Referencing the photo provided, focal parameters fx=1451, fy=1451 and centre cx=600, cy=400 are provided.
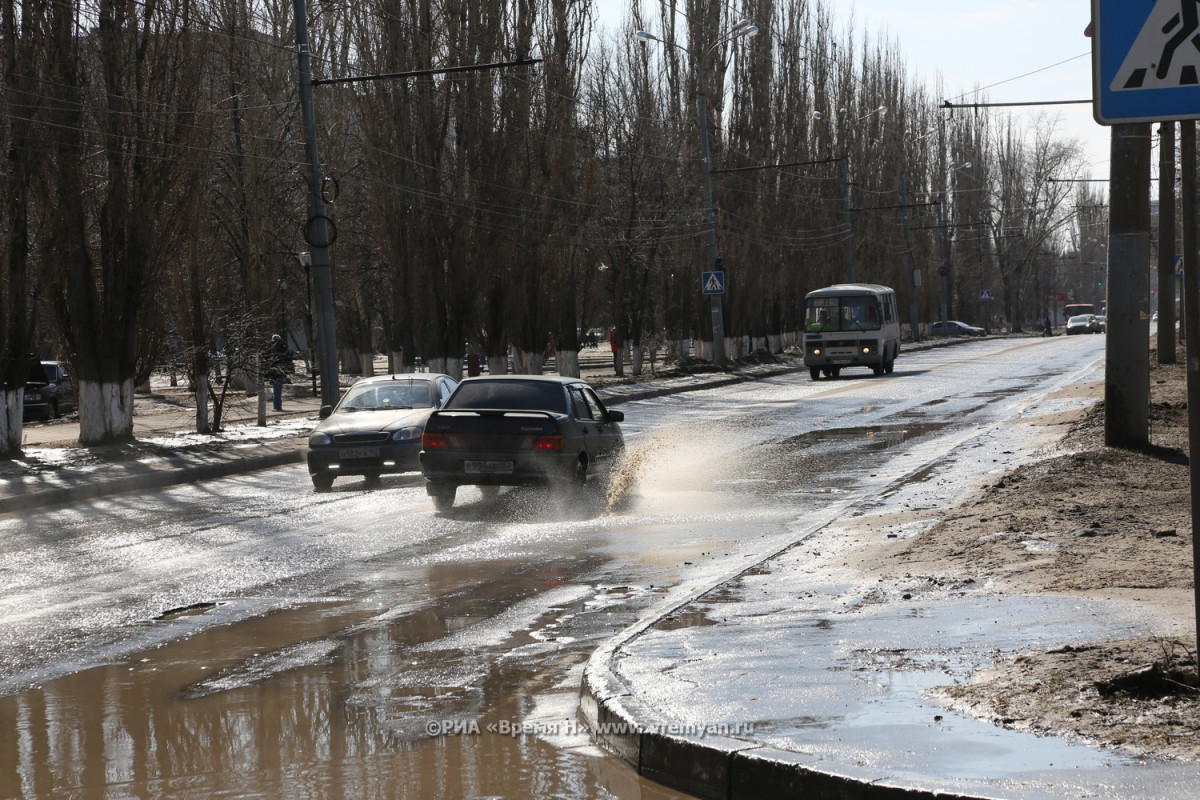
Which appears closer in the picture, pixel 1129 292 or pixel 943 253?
pixel 1129 292

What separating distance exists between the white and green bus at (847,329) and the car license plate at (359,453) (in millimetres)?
28733

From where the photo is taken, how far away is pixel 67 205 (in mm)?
23812

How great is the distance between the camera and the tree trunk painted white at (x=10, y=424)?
903 inches

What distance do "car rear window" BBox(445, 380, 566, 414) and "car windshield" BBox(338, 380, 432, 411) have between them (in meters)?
3.48

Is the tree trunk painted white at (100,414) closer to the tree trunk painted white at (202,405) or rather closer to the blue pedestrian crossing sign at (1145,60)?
the tree trunk painted white at (202,405)

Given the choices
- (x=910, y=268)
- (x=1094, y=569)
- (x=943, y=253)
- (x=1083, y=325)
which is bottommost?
(x=1094, y=569)

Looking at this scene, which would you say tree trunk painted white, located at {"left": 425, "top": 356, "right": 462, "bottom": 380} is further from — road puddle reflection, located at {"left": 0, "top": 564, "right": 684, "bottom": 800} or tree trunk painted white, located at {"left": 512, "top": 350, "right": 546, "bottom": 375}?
road puddle reflection, located at {"left": 0, "top": 564, "right": 684, "bottom": 800}

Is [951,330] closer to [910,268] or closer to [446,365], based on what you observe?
[910,268]

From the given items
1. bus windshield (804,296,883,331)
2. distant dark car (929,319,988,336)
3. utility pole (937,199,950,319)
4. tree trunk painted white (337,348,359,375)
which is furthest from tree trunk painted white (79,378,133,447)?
distant dark car (929,319,988,336)

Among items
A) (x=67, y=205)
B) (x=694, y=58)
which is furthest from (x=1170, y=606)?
(x=694, y=58)

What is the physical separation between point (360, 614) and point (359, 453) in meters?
8.90

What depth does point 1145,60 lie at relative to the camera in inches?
223

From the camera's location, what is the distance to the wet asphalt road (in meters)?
5.69

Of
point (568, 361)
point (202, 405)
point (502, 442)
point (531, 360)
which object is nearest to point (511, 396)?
point (502, 442)
